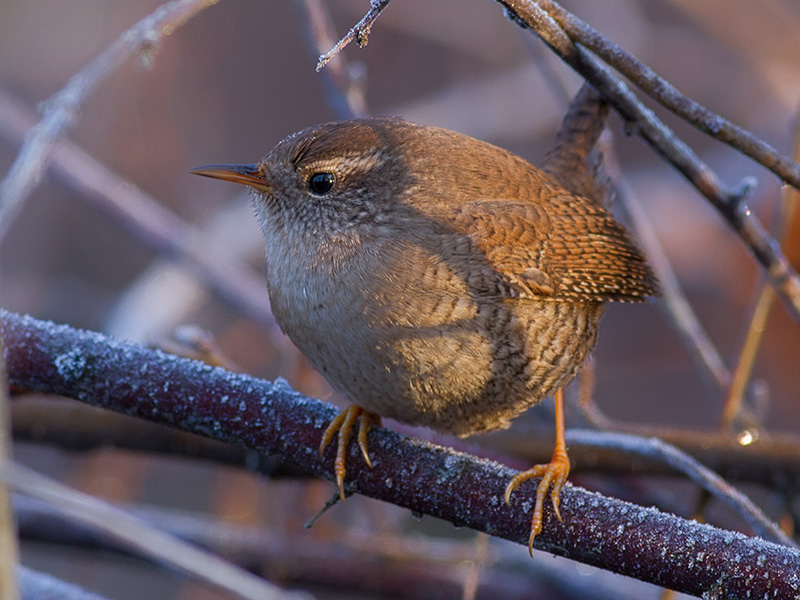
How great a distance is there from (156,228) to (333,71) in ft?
3.90

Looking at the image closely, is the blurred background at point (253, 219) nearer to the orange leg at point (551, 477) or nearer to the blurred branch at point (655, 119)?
the orange leg at point (551, 477)

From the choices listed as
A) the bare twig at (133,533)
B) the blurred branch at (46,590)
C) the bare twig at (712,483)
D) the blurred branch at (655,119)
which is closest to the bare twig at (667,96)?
the blurred branch at (655,119)

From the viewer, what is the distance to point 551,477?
218cm

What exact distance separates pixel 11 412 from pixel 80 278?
10.7 feet

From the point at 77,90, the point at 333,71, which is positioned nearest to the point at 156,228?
the point at 333,71

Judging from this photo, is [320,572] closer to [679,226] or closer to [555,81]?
[555,81]

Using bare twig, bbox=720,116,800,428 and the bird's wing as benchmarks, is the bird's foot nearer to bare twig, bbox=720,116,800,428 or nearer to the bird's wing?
the bird's wing

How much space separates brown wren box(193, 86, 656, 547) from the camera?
2.10m

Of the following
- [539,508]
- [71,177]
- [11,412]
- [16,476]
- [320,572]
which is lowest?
[16,476]

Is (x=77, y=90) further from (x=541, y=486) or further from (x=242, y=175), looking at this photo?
(x=541, y=486)

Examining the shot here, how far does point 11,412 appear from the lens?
284cm

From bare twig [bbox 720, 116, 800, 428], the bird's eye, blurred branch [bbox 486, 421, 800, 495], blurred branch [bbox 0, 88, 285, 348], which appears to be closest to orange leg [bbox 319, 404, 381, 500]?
the bird's eye

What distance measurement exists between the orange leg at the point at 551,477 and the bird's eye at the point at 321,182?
0.85 meters

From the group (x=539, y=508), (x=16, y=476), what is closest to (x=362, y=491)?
(x=539, y=508)
